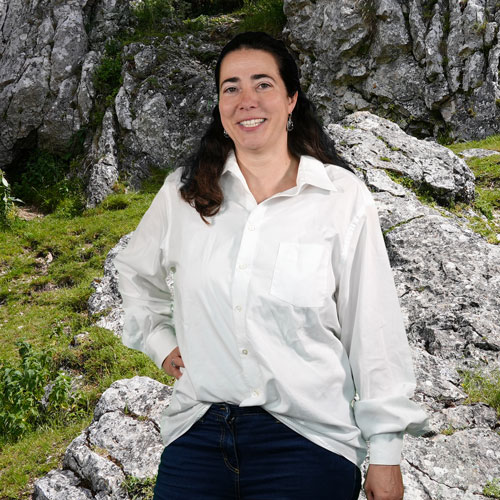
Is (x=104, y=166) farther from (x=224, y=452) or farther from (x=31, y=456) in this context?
(x=224, y=452)

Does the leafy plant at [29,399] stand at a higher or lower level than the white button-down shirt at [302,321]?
lower

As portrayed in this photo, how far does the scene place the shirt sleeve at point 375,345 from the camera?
1.63 m

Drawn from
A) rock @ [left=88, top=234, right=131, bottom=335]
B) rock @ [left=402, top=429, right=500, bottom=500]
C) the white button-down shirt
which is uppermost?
the white button-down shirt

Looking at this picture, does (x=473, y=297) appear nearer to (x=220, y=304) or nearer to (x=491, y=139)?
(x=220, y=304)

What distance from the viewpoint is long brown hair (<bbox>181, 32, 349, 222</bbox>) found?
1922mm

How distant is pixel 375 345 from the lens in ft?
5.51

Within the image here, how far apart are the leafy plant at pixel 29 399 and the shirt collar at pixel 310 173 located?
3445 millimetres

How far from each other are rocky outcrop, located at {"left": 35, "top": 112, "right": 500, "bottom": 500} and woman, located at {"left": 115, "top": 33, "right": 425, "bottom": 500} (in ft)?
4.13

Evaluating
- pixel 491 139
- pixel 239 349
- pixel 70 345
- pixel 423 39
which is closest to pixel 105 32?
pixel 423 39

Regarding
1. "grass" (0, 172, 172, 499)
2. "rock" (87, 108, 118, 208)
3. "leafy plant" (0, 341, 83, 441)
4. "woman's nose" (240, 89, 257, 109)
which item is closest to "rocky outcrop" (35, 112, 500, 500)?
"grass" (0, 172, 172, 499)

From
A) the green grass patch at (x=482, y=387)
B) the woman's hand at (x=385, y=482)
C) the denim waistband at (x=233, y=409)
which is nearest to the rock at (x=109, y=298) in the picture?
the green grass patch at (x=482, y=387)

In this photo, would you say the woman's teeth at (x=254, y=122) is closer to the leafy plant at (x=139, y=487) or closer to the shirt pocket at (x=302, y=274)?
the shirt pocket at (x=302, y=274)

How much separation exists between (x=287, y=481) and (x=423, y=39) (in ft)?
41.6

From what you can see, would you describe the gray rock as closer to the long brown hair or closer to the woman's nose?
the long brown hair
